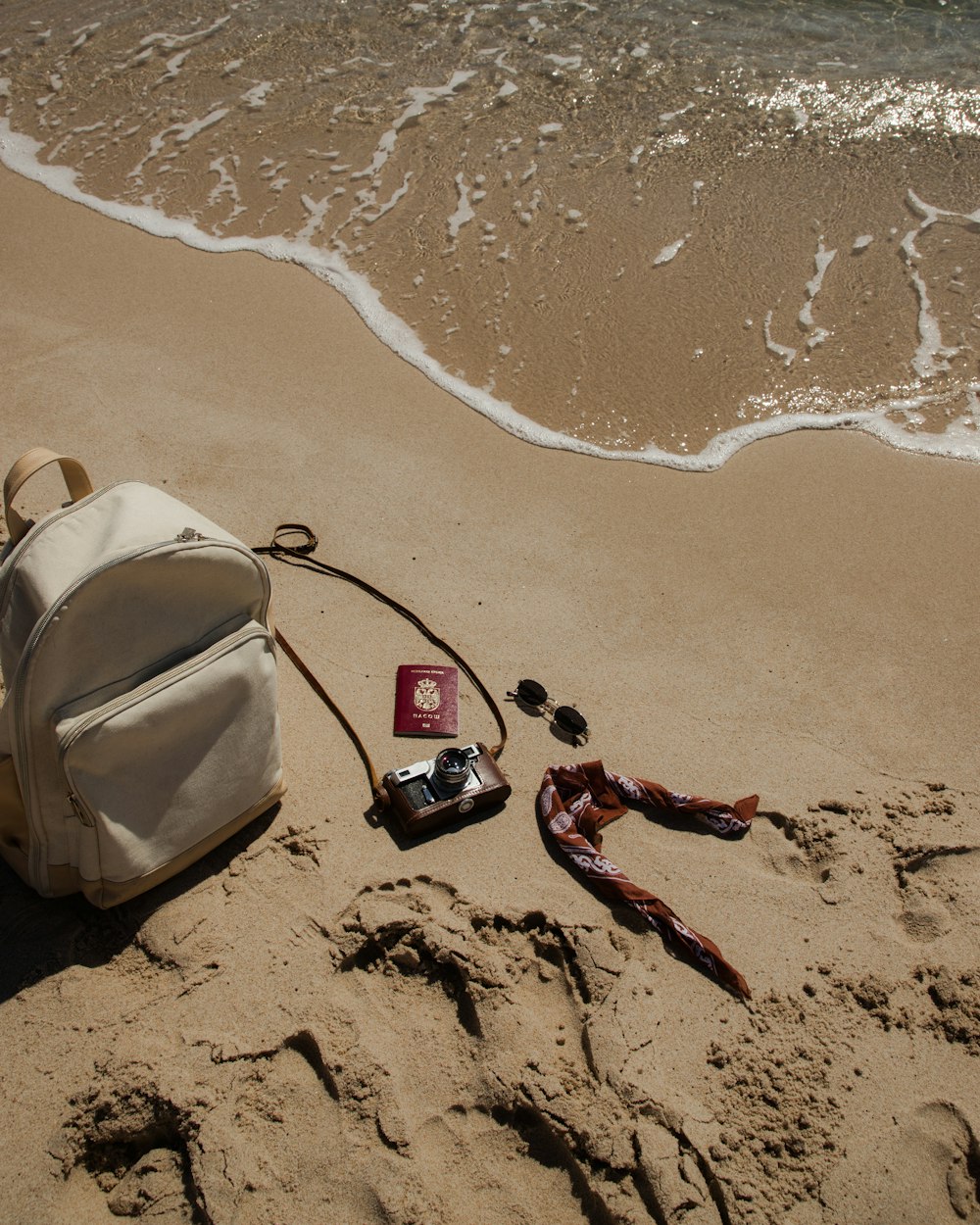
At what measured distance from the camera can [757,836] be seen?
315cm

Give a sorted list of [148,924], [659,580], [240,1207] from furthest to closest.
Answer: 1. [659,580]
2. [148,924]
3. [240,1207]

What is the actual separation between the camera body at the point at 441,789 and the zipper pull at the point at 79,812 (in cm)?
98

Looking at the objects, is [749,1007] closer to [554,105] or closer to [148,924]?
[148,924]

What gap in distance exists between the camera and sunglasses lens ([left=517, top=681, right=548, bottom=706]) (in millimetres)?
3441

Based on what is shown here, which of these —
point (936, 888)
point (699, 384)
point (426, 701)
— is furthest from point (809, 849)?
point (699, 384)

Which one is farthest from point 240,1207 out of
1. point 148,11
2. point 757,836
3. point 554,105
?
point 148,11

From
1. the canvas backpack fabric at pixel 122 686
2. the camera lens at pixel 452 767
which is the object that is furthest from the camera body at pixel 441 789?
the canvas backpack fabric at pixel 122 686

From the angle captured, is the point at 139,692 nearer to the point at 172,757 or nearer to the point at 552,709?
the point at 172,757

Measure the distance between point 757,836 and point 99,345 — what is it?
441 cm

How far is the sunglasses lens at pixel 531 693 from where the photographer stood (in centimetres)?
344

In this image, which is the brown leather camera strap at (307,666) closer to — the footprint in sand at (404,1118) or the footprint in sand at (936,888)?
the footprint in sand at (404,1118)

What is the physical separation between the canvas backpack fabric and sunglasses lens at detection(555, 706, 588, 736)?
1.17 metres

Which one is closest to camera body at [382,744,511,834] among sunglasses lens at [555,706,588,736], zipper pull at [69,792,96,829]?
sunglasses lens at [555,706,588,736]

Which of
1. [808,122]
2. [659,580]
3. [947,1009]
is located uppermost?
[808,122]
